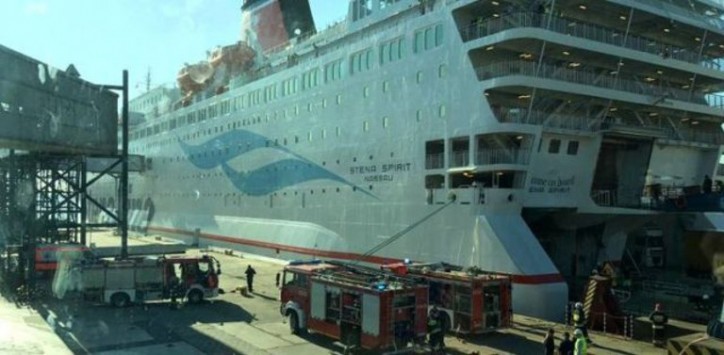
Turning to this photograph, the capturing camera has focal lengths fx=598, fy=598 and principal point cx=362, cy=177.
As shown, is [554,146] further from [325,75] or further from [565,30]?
[325,75]

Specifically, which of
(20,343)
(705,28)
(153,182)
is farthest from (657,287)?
(153,182)

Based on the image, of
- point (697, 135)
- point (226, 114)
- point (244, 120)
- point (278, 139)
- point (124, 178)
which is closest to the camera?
point (124, 178)

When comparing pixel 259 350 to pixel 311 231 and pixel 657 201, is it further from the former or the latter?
pixel 657 201

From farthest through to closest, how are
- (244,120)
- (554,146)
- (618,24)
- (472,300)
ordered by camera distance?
(244,120) < (618,24) < (554,146) < (472,300)

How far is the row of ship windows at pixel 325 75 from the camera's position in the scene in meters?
23.1

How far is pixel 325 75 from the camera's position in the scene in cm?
2872

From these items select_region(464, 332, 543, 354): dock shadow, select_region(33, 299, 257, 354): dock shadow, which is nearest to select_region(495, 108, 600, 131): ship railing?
select_region(464, 332, 543, 354): dock shadow

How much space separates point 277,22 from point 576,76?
2281cm

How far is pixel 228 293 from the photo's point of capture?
23.6 metres

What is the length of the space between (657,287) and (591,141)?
6024 millimetres

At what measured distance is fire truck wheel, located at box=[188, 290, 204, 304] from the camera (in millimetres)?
21219

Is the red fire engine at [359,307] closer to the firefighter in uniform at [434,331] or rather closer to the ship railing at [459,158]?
the firefighter in uniform at [434,331]

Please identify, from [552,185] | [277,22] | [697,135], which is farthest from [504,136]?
[277,22]

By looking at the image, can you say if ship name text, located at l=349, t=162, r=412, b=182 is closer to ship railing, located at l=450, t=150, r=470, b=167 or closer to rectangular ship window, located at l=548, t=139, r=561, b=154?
ship railing, located at l=450, t=150, r=470, b=167
